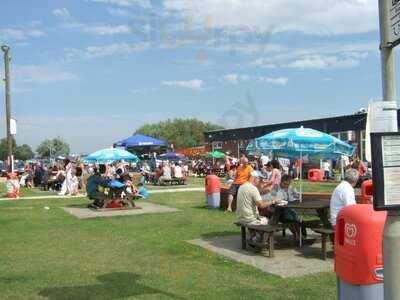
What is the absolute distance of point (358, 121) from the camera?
1615 inches

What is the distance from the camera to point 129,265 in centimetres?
827

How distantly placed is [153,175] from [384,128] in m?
29.9

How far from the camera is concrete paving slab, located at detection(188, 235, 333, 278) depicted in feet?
25.5

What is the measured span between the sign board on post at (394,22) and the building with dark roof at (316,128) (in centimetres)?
2246

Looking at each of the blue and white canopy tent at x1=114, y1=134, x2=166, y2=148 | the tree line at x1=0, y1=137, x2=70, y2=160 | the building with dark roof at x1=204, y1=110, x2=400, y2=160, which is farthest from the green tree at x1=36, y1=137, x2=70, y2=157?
the blue and white canopy tent at x1=114, y1=134, x2=166, y2=148

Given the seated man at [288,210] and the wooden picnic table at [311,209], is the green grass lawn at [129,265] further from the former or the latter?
the wooden picnic table at [311,209]

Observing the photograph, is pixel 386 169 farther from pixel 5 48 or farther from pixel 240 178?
pixel 5 48

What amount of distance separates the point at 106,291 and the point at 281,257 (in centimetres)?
307

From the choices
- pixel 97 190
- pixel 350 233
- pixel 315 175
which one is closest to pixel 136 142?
pixel 315 175

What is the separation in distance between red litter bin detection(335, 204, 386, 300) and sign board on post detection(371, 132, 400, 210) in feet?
Answer: 3.47

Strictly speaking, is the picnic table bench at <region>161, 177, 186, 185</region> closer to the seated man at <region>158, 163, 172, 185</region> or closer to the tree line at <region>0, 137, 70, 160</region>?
the seated man at <region>158, 163, 172, 185</region>

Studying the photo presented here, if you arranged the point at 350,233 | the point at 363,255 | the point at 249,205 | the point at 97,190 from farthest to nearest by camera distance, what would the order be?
the point at 97,190, the point at 249,205, the point at 350,233, the point at 363,255

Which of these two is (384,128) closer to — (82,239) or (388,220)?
(388,220)

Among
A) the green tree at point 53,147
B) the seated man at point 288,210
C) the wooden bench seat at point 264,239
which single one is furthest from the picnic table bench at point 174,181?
the green tree at point 53,147
